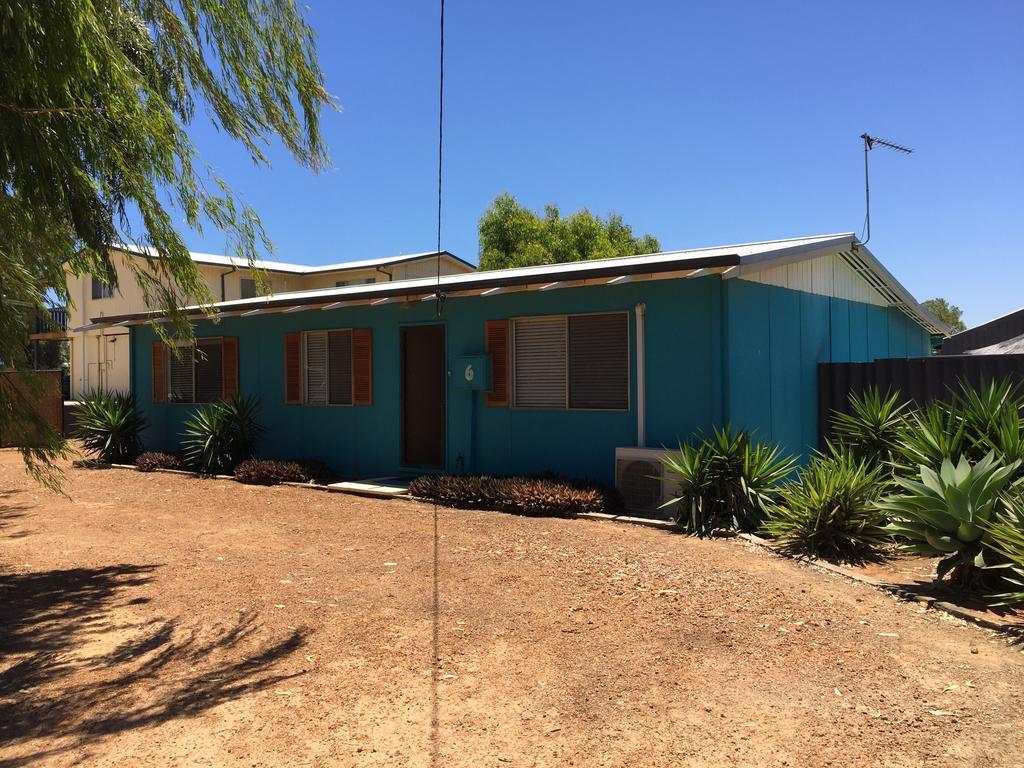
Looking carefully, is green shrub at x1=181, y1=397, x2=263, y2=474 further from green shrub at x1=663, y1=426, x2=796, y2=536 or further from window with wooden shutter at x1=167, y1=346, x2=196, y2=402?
green shrub at x1=663, y1=426, x2=796, y2=536

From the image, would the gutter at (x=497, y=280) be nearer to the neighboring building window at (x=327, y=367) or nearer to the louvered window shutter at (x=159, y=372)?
the neighboring building window at (x=327, y=367)

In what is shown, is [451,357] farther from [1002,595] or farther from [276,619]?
[1002,595]

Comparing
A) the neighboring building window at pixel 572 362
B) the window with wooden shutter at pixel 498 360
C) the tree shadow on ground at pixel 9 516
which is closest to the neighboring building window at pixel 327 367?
the window with wooden shutter at pixel 498 360

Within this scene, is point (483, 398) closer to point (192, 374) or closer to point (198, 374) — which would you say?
point (198, 374)

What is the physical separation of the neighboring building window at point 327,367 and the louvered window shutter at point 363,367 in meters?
0.15

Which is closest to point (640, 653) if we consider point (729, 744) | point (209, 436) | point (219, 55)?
point (729, 744)

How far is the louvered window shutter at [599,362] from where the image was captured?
9.66 metres

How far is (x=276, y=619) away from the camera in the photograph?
17.3 ft

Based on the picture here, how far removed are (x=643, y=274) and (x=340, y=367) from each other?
18.5 feet

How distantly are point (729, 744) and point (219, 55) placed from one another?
17.9ft

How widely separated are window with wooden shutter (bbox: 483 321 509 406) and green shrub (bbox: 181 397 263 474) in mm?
4711

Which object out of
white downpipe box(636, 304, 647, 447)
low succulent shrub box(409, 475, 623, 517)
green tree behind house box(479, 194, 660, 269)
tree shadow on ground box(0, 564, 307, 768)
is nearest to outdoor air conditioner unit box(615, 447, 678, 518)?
low succulent shrub box(409, 475, 623, 517)

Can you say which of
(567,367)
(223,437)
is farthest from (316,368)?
(567,367)

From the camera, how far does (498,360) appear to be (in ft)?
35.2
